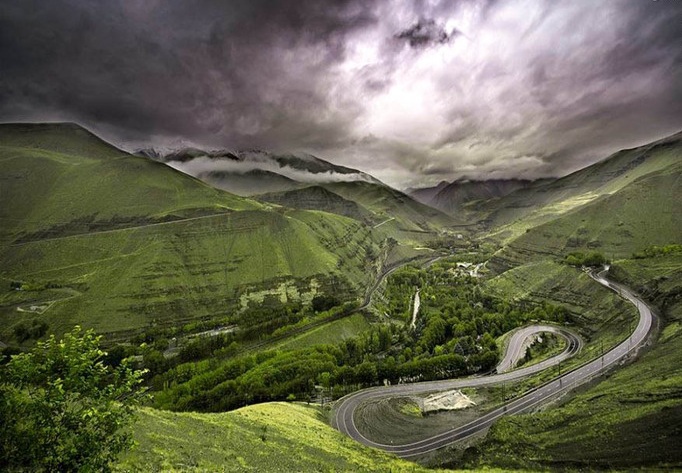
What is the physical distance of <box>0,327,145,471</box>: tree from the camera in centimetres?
1250

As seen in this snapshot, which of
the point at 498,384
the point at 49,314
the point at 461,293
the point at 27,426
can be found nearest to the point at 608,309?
the point at 498,384

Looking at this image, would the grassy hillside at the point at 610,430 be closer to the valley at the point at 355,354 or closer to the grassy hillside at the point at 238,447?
the valley at the point at 355,354

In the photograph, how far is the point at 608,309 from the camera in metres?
118

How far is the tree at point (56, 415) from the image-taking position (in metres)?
12.5

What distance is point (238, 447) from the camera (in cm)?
3581

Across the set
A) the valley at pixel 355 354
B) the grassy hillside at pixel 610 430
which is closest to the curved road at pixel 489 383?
the valley at pixel 355 354

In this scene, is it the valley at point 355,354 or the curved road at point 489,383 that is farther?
the curved road at point 489,383

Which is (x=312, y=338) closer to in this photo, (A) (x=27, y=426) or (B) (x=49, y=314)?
(B) (x=49, y=314)

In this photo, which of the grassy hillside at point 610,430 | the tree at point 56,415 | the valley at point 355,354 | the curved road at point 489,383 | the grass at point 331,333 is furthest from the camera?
the grass at point 331,333

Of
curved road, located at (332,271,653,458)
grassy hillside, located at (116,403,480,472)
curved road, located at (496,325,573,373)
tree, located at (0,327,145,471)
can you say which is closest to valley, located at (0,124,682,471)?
grassy hillside, located at (116,403,480,472)

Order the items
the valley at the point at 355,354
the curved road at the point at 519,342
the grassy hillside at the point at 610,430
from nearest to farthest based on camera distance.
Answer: the grassy hillside at the point at 610,430, the valley at the point at 355,354, the curved road at the point at 519,342

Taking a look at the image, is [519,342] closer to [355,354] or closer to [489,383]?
[489,383]

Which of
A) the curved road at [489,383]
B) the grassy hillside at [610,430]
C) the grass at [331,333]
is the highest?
the grass at [331,333]

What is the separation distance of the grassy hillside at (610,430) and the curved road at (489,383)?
1236 cm
